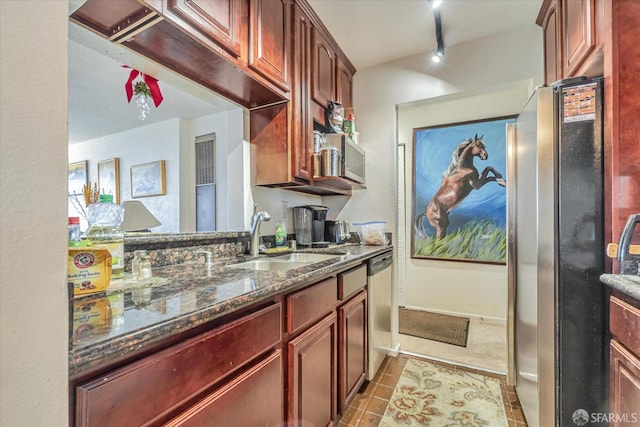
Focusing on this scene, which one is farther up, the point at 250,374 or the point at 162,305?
the point at 162,305

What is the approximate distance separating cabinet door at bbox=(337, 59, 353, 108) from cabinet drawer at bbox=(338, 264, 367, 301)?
A: 1.38 m

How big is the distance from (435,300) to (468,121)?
6.55 feet

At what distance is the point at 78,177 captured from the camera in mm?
1263

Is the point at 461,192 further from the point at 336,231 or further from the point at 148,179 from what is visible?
the point at 148,179

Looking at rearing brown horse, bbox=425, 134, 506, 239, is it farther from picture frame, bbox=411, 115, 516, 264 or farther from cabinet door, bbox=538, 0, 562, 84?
cabinet door, bbox=538, 0, 562, 84

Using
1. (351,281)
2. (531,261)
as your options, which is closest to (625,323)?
(531,261)

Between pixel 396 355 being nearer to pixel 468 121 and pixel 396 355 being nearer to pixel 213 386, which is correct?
pixel 213 386

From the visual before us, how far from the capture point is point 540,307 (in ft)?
4.16

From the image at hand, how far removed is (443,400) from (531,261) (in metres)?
0.98

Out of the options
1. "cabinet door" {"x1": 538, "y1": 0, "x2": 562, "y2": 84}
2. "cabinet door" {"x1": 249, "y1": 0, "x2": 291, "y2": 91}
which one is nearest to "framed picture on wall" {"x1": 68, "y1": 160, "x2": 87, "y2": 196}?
"cabinet door" {"x1": 249, "y1": 0, "x2": 291, "y2": 91}

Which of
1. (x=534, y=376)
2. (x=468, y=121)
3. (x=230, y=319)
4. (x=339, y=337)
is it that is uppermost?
(x=468, y=121)

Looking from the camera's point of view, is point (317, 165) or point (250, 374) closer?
point (250, 374)

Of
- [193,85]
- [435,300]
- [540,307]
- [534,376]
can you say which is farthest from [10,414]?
[435,300]

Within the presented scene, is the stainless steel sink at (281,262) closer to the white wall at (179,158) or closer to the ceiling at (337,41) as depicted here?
the white wall at (179,158)
